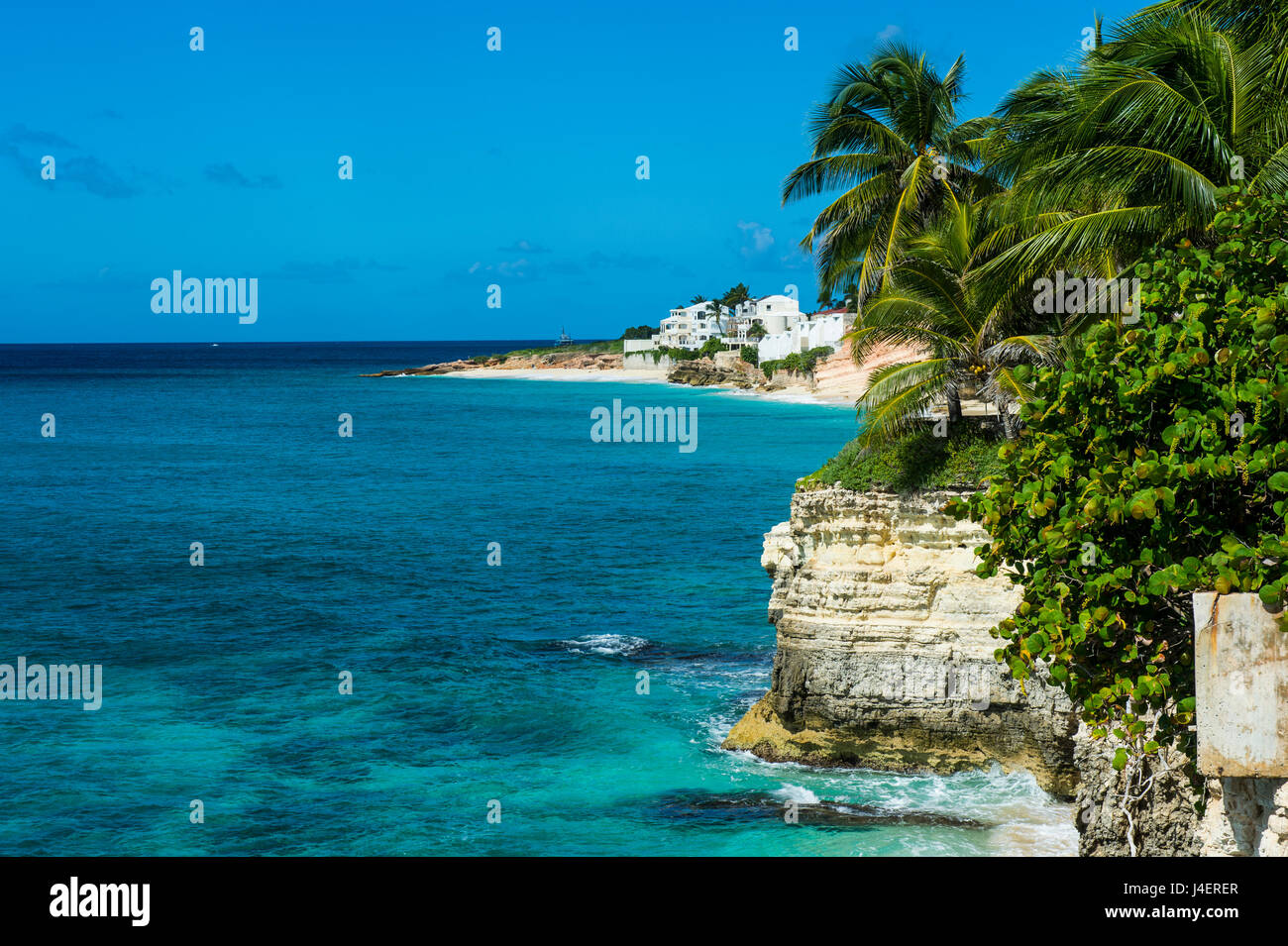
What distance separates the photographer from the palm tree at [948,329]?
68.5 ft

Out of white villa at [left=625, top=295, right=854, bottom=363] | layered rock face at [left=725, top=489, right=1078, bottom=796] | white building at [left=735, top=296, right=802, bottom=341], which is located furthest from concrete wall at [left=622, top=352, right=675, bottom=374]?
layered rock face at [left=725, top=489, right=1078, bottom=796]

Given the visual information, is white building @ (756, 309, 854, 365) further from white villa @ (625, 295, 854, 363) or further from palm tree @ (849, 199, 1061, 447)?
palm tree @ (849, 199, 1061, 447)

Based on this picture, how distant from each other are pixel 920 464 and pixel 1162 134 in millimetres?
7720

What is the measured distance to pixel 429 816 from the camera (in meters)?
20.8

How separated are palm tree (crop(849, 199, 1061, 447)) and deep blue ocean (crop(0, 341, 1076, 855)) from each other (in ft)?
23.1

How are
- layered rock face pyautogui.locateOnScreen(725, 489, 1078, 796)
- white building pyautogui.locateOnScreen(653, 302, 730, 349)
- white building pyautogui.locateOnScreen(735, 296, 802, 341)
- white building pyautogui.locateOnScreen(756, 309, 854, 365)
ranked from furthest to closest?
white building pyautogui.locateOnScreen(653, 302, 730, 349) < white building pyautogui.locateOnScreen(735, 296, 802, 341) < white building pyautogui.locateOnScreen(756, 309, 854, 365) < layered rock face pyautogui.locateOnScreen(725, 489, 1078, 796)

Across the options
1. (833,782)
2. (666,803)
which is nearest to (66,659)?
(666,803)

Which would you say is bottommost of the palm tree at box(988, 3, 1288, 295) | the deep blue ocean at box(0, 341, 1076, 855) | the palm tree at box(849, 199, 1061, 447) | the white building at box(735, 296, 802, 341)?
the deep blue ocean at box(0, 341, 1076, 855)

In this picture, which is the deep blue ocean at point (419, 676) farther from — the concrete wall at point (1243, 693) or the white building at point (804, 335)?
the white building at point (804, 335)

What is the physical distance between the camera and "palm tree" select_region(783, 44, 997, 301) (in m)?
27.4

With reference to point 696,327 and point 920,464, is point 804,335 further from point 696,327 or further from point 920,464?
point 920,464
